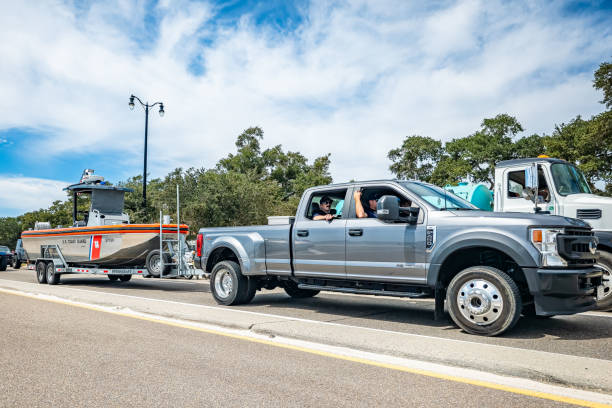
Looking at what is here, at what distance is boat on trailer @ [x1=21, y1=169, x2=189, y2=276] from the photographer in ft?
42.8

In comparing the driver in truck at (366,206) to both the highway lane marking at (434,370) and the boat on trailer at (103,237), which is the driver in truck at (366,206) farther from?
the boat on trailer at (103,237)

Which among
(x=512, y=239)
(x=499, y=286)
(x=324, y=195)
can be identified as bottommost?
(x=499, y=286)

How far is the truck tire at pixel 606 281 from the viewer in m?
8.21

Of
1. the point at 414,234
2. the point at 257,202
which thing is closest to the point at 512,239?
the point at 414,234

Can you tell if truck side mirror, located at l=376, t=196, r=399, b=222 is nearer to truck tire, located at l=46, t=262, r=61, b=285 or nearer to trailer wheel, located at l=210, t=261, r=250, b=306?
trailer wheel, located at l=210, t=261, r=250, b=306

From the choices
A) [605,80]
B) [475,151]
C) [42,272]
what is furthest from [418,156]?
[42,272]

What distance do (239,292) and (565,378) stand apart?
5912mm

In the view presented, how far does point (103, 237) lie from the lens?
13.6 m

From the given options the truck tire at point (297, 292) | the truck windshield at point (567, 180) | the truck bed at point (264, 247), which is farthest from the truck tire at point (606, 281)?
the truck bed at point (264, 247)

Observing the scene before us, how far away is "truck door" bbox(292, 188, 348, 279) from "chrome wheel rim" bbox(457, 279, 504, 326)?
6.27 ft

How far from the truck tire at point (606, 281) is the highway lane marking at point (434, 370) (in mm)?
4877

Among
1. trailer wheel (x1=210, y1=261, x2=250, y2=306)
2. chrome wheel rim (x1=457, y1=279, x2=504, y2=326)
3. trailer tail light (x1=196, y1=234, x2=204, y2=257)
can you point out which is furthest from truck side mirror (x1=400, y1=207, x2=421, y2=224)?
trailer tail light (x1=196, y1=234, x2=204, y2=257)

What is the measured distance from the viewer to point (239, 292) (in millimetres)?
9078

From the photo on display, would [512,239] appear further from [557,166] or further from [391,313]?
[557,166]
